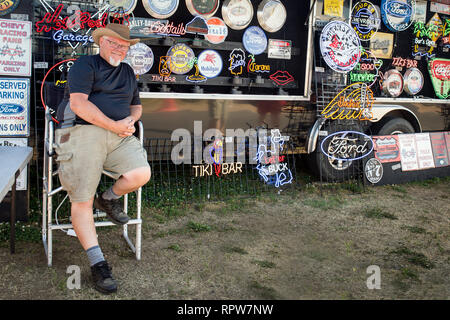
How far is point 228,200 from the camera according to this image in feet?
16.2

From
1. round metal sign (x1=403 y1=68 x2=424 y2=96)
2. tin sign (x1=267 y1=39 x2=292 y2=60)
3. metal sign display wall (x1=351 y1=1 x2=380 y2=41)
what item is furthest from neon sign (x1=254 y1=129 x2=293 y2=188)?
round metal sign (x1=403 y1=68 x2=424 y2=96)

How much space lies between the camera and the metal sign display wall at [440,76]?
683 cm

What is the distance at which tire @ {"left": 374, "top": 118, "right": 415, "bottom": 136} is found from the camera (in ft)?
20.5

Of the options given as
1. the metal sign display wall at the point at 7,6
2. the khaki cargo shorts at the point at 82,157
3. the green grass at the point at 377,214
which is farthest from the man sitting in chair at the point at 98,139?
the green grass at the point at 377,214

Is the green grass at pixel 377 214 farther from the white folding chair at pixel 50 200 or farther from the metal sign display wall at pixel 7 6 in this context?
the metal sign display wall at pixel 7 6

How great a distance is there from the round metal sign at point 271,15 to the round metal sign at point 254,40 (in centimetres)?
10

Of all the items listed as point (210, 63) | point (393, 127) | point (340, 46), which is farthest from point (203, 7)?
point (393, 127)

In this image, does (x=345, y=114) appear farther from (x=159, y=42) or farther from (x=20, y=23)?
(x=20, y=23)

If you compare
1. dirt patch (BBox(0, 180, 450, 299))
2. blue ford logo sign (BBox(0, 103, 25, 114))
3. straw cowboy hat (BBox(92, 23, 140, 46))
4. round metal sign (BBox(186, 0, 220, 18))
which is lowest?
dirt patch (BBox(0, 180, 450, 299))

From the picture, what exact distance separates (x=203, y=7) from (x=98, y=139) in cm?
275

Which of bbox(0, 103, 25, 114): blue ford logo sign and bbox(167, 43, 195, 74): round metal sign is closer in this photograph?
bbox(0, 103, 25, 114): blue ford logo sign

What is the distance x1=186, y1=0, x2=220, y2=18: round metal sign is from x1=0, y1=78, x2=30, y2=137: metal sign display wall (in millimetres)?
2065

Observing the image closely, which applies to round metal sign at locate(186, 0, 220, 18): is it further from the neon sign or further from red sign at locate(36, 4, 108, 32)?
the neon sign

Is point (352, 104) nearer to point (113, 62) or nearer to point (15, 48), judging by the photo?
point (113, 62)
